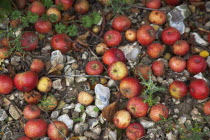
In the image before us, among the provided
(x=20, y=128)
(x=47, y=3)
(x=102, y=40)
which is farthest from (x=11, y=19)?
(x=20, y=128)

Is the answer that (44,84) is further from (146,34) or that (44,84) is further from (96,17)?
(146,34)

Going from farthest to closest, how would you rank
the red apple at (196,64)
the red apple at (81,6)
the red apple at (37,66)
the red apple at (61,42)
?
1. the red apple at (81,6)
2. the red apple at (61,42)
3. the red apple at (196,64)
4. the red apple at (37,66)

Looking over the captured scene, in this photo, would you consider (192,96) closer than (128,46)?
Yes

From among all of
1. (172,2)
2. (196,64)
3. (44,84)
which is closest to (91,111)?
(44,84)

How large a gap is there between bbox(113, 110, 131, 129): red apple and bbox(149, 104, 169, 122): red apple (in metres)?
0.36

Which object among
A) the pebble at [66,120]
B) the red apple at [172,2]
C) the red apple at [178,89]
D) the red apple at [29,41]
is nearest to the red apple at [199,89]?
the red apple at [178,89]

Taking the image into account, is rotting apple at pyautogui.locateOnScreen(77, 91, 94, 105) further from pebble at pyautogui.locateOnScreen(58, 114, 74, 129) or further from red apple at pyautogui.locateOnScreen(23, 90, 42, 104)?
red apple at pyautogui.locateOnScreen(23, 90, 42, 104)

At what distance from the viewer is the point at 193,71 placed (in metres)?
4.26

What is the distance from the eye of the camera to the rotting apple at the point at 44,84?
13.1 feet

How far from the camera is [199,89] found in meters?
3.95

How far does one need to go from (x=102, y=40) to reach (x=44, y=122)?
180 cm

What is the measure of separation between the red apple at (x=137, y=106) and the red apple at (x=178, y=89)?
55 cm

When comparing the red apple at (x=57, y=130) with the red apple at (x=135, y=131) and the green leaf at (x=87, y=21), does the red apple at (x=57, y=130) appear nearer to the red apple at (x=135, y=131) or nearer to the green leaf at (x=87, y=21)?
the red apple at (x=135, y=131)

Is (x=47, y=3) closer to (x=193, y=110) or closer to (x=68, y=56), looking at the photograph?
(x=68, y=56)
